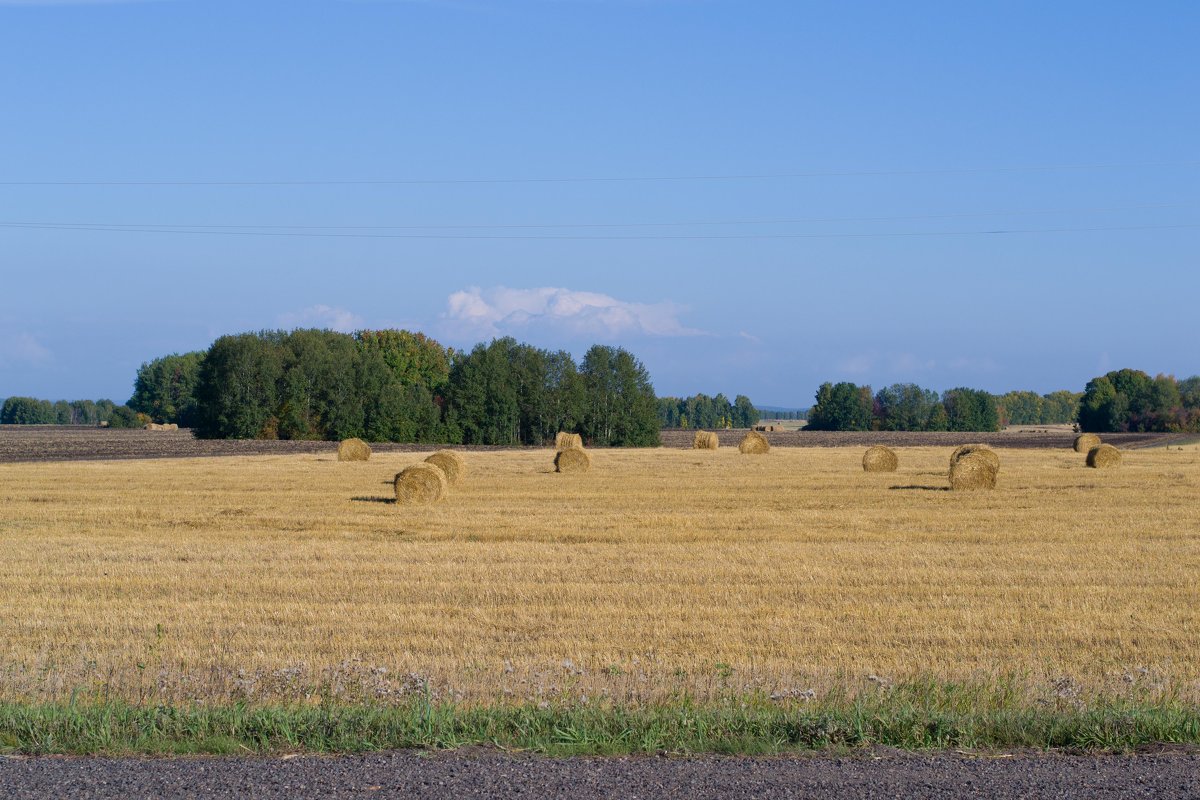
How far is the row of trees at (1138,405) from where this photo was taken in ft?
349

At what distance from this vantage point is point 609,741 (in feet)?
19.5

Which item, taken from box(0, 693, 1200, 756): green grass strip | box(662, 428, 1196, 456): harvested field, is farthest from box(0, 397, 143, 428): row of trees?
box(0, 693, 1200, 756): green grass strip

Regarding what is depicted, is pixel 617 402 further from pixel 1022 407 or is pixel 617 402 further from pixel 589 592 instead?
pixel 1022 407

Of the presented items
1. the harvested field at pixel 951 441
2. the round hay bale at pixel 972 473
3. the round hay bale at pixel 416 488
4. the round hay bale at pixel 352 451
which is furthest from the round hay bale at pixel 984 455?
the harvested field at pixel 951 441

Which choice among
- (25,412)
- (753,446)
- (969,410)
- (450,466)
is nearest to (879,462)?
(753,446)

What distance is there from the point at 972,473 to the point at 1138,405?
89.6m

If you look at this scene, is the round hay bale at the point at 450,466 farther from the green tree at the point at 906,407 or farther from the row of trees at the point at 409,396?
the green tree at the point at 906,407

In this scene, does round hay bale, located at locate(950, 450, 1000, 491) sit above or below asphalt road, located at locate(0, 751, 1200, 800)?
above

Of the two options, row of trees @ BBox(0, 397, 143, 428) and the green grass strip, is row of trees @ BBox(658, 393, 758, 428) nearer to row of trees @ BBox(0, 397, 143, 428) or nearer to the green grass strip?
row of trees @ BBox(0, 397, 143, 428)

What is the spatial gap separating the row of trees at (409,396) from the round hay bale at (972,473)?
51377 mm

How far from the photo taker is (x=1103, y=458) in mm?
39781

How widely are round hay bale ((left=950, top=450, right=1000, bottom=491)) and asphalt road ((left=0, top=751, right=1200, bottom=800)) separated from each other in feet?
77.9

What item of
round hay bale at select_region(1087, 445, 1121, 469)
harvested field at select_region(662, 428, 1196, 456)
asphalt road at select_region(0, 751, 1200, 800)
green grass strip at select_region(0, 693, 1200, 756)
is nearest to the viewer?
asphalt road at select_region(0, 751, 1200, 800)

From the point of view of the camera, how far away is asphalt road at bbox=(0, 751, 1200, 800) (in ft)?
16.8
